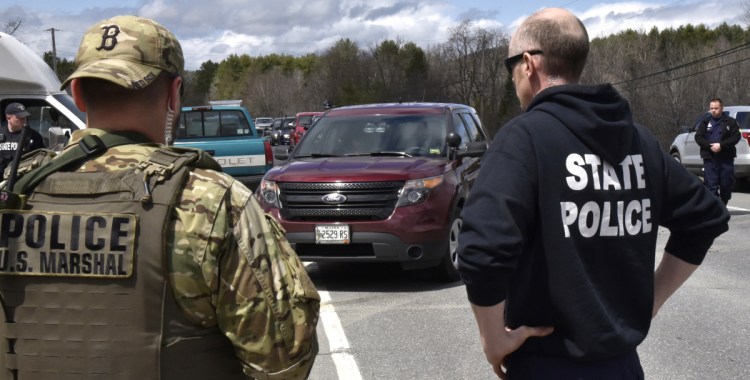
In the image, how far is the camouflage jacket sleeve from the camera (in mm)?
2035

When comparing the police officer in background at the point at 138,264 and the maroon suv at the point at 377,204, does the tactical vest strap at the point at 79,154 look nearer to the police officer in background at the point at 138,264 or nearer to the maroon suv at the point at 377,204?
the police officer in background at the point at 138,264

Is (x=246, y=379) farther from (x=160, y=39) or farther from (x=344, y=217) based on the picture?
(x=344, y=217)

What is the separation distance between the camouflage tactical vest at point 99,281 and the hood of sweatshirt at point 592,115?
1057mm

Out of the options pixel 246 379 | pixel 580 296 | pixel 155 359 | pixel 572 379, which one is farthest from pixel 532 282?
pixel 155 359

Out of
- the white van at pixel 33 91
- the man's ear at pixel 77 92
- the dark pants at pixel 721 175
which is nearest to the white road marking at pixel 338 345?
the man's ear at pixel 77 92

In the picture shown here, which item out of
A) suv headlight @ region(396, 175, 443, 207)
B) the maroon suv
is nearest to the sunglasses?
the maroon suv

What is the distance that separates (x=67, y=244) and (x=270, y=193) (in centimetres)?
674

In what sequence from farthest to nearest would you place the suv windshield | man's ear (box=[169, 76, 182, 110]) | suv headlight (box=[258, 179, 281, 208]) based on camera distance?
the suv windshield
suv headlight (box=[258, 179, 281, 208])
man's ear (box=[169, 76, 182, 110])

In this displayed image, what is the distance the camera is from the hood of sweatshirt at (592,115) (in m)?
2.54

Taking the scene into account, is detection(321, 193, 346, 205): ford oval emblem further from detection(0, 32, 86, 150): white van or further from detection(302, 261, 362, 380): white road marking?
detection(0, 32, 86, 150): white van

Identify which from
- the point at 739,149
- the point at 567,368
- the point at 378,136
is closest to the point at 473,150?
the point at 378,136

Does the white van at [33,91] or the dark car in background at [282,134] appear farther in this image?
the dark car in background at [282,134]

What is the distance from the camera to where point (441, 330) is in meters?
7.02

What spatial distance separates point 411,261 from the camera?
8383 mm
